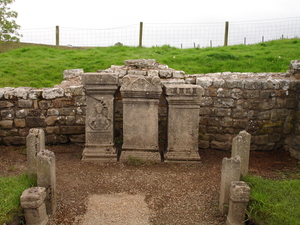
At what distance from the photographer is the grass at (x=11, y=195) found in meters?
3.00

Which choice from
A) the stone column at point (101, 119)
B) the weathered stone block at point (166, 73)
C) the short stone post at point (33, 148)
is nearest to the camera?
the short stone post at point (33, 148)

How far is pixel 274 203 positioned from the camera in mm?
3330

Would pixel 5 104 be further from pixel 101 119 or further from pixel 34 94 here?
pixel 101 119

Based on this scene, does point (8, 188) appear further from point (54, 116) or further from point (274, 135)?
point (274, 135)

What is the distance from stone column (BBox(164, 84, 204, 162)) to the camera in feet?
16.4

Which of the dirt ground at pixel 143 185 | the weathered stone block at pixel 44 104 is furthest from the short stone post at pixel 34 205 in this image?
the weathered stone block at pixel 44 104

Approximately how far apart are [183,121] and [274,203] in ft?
7.04

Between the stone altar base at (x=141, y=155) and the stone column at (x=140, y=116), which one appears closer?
the stone column at (x=140, y=116)

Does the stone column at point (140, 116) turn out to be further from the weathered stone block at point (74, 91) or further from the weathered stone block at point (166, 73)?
the weathered stone block at point (166, 73)

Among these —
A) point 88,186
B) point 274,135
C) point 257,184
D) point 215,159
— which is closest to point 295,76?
point 274,135

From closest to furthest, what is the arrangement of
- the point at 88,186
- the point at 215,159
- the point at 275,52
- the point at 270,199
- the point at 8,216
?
the point at 8,216 < the point at 270,199 < the point at 88,186 < the point at 215,159 < the point at 275,52

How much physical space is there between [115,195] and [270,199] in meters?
1.95

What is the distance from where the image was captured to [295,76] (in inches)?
242

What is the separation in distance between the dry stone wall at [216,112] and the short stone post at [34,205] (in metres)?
2.88
